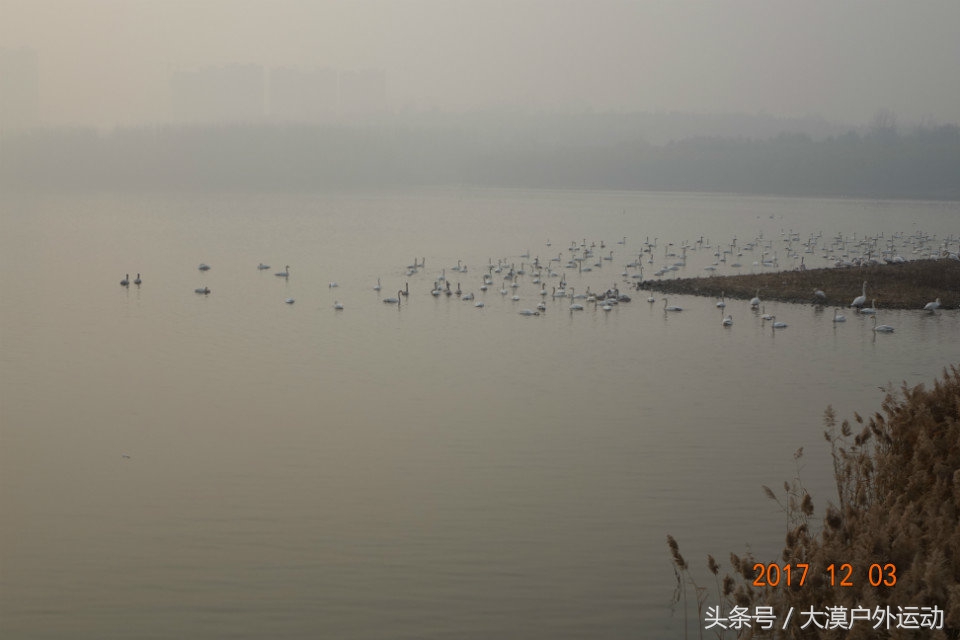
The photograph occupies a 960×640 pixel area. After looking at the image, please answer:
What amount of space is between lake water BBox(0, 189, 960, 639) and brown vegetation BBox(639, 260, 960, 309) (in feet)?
4.98

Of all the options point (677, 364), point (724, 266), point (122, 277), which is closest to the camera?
point (677, 364)

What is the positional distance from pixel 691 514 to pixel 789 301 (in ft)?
79.0

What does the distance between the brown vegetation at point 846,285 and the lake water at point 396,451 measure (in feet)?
4.98

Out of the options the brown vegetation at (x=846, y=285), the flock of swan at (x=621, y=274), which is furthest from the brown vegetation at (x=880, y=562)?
the brown vegetation at (x=846, y=285)

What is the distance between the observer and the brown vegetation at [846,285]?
35500 millimetres

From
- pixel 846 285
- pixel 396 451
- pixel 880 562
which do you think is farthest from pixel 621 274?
pixel 880 562

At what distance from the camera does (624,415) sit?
1947cm

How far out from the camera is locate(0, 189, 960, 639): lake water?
10961mm

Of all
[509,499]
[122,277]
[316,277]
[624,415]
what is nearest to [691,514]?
[509,499]

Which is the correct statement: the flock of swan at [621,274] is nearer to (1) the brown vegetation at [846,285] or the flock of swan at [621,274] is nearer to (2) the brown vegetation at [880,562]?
(1) the brown vegetation at [846,285]

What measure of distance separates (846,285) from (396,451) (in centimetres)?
2560

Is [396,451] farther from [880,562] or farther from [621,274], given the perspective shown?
[621,274]

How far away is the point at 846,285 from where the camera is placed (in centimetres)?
3784

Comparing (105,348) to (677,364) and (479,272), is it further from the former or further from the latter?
(479,272)
